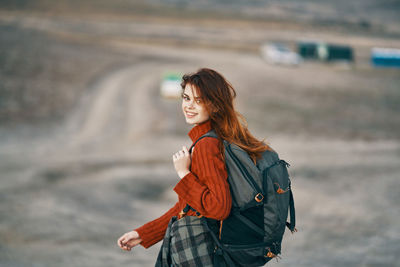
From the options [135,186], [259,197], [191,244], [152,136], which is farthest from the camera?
[152,136]

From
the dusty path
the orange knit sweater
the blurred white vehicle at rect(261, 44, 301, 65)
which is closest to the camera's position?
the orange knit sweater

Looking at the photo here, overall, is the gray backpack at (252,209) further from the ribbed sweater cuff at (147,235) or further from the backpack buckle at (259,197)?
the ribbed sweater cuff at (147,235)

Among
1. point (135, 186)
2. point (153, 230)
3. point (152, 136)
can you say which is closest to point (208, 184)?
point (153, 230)

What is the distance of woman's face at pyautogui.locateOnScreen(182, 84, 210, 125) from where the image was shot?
8.63ft

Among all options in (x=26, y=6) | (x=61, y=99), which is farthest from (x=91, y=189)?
(x=26, y=6)

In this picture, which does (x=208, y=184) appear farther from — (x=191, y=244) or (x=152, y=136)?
(x=152, y=136)

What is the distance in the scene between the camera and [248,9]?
76.1m

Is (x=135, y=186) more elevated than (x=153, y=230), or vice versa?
(x=135, y=186)

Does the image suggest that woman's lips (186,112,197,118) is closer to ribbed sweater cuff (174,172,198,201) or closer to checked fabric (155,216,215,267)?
ribbed sweater cuff (174,172,198,201)

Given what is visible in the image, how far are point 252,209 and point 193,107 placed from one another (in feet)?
2.27

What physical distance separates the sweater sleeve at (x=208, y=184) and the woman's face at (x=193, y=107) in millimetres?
183

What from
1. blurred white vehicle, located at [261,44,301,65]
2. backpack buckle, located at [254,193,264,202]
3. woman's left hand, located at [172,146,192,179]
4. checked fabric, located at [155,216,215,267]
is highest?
blurred white vehicle, located at [261,44,301,65]

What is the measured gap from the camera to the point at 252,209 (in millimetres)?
2473

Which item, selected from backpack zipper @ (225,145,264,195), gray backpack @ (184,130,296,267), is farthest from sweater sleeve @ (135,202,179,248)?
backpack zipper @ (225,145,264,195)
